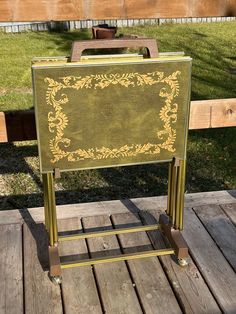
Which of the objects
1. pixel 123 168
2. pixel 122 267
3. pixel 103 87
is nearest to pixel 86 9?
pixel 103 87

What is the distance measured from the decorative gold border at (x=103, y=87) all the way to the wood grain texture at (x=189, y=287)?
0.66 m

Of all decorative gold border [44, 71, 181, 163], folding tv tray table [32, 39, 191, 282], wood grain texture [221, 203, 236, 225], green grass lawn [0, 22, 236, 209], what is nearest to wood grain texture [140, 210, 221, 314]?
folding tv tray table [32, 39, 191, 282]

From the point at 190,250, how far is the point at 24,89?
4.99 meters

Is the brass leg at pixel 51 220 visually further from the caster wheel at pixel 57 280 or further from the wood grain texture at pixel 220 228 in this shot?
the wood grain texture at pixel 220 228

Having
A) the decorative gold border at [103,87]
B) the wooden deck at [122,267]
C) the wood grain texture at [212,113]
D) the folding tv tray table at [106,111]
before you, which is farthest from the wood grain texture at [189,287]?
the wood grain texture at [212,113]

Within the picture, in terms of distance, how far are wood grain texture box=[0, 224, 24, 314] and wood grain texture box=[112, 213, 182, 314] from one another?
1.97 ft

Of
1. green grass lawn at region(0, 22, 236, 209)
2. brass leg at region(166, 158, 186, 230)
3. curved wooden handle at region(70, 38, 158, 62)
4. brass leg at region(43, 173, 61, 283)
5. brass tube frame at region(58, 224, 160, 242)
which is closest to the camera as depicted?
curved wooden handle at region(70, 38, 158, 62)

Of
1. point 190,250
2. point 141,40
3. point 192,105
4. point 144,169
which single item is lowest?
point 144,169

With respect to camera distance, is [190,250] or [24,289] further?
[190,250]

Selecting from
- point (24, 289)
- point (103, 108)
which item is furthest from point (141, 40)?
point (24, 289)

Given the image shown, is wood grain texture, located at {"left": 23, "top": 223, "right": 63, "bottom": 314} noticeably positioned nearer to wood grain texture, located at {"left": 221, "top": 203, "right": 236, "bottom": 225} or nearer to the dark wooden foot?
the dark wooden foot

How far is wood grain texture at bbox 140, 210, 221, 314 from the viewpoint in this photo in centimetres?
234

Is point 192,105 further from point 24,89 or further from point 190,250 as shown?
point 24,89

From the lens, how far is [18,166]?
15.8 ft
